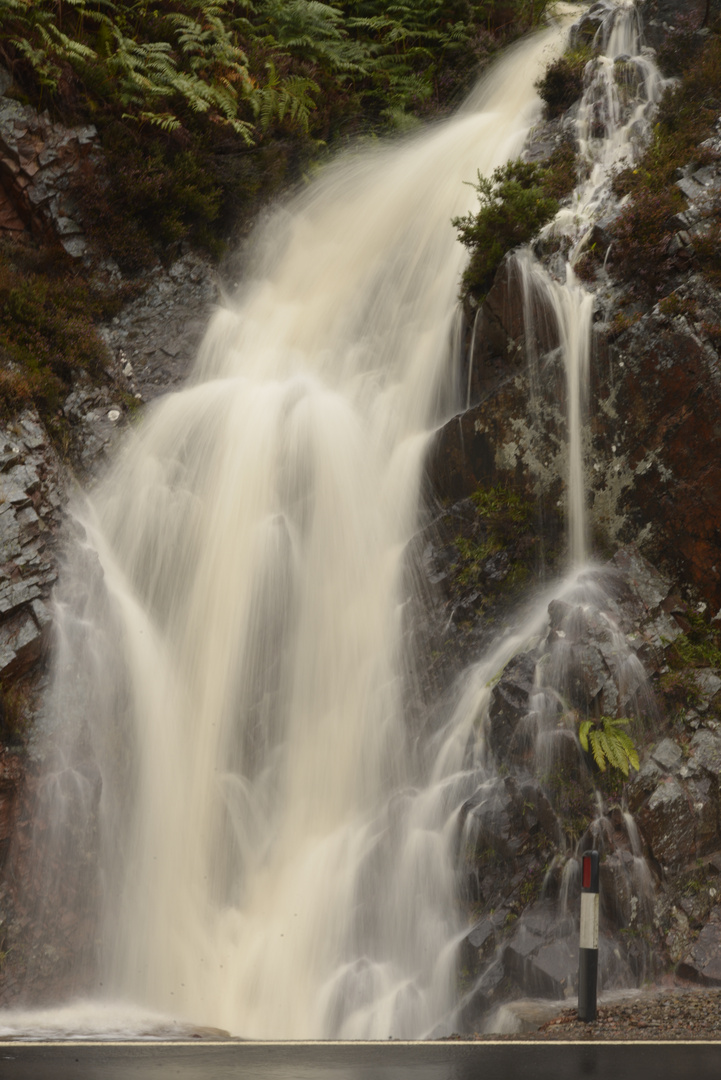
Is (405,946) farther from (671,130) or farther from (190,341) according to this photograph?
(671,130)

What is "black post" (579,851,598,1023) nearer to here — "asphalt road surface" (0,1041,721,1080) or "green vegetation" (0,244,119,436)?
"asphalt road surface" (0,1041,721,1080)

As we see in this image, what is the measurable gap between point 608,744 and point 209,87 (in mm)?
13265

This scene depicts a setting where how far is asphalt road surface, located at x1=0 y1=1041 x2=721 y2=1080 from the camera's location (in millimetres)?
4207

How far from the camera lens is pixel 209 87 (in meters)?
15.1

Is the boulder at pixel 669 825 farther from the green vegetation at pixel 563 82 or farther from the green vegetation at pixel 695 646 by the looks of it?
the green vegetation at pixel 563 82

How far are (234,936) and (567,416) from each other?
701cm

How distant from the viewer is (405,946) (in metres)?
7.82

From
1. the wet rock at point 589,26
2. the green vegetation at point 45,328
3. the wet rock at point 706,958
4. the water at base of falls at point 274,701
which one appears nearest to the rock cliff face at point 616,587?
the wet rock at point 706,958

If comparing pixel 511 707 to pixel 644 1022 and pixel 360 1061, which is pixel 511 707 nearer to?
pixel 644 1022

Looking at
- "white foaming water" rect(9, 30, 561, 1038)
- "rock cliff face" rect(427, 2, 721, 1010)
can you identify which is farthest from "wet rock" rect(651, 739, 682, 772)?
"white foaming water" rect(9, 30, 561, 1038)

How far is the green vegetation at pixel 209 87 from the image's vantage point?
1412cm

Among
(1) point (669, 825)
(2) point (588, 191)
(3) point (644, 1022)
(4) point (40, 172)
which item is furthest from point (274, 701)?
(4) point (40, 172)

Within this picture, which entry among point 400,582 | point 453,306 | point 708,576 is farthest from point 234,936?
point 453,306

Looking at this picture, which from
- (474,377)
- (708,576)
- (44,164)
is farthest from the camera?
(44,164)
